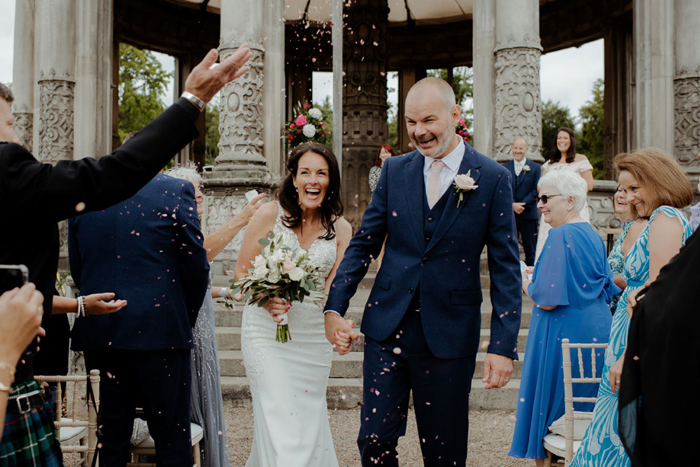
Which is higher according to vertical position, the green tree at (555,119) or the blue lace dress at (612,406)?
the green tree at (555,119)

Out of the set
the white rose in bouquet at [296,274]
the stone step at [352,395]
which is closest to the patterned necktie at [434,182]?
the white rose in bouquet at [296,274]

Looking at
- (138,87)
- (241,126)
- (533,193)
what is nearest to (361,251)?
(533,193)

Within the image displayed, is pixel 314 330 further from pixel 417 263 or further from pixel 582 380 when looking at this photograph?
pixel 582 380

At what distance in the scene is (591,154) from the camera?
3550 centimetres

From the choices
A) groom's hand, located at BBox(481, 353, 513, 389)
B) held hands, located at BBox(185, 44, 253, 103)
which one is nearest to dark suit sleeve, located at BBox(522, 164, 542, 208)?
groom's hand, located at BBox(481, 353, 513, 389)

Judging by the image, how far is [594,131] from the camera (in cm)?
3547

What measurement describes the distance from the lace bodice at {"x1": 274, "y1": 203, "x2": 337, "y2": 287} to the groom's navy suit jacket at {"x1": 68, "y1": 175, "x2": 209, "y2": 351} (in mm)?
850

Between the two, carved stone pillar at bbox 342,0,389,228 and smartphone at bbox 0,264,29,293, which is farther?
carved stone pillar at bbox 342,0,389,228

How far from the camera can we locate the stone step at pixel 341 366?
258 inches

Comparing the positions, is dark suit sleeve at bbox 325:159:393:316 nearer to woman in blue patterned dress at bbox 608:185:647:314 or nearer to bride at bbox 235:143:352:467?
bride at bbox 235:143:352:467

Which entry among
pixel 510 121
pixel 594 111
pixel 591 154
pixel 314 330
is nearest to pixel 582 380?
pixel 314 330

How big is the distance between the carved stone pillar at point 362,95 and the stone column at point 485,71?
14.1 feet

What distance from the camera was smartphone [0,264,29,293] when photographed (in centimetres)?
157

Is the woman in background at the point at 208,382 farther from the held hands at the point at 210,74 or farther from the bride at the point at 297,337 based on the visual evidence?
the held hands at the point at 210,74
